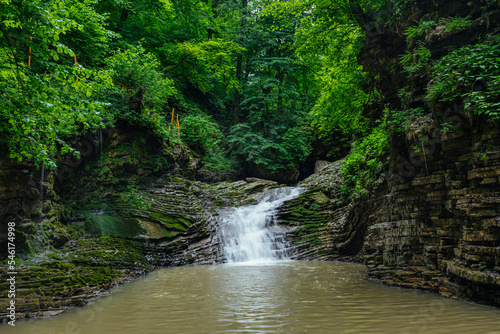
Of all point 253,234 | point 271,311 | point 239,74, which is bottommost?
point 271,311

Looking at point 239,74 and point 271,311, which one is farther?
point 239,74

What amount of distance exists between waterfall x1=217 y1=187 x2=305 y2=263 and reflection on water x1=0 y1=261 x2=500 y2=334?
6158mm

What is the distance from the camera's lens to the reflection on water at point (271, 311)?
495 centimetres

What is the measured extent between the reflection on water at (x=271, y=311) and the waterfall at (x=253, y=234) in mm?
6158

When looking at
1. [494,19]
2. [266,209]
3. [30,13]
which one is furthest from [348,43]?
[30,13]

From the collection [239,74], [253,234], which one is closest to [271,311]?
[253,234]

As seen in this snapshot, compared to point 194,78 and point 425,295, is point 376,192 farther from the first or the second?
point 194,78

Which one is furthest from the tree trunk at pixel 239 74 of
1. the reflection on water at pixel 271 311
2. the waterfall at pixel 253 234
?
the reflection on water at pixel 271 311

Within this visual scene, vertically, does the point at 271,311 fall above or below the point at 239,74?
below

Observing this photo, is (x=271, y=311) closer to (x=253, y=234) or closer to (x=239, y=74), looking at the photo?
(x=253, y=234)

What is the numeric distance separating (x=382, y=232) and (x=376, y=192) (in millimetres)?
2724

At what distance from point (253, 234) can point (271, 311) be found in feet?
33.8

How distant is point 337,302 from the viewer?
651 centimetres

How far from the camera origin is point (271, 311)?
19.6ft
